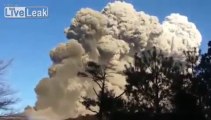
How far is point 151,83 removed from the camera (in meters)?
33.3

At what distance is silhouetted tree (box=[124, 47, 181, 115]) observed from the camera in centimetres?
3238

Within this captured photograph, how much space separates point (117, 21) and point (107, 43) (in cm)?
385

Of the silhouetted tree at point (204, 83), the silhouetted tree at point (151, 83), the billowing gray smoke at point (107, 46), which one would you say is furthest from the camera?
the billowing gray smoke at point (107, 46)

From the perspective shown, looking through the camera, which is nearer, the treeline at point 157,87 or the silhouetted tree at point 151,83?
the treeline at point 157,87

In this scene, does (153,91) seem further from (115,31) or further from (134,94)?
(115,31)

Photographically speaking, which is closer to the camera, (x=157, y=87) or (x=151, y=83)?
(x=157, y=87)

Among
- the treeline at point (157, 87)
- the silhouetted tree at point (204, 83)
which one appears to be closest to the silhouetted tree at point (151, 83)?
the treeline at point (157, 87)

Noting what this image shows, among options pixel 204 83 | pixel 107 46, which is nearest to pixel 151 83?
pixel 204 83

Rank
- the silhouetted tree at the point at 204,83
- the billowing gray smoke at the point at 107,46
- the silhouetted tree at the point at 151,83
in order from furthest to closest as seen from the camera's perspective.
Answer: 1. the billowing gray smoke at the point at 107,46
2. the silhouetted tree at the point at 151,83
3. the silhouetted tree at the point at 204,83

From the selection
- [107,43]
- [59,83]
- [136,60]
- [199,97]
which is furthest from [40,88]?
[199,97]

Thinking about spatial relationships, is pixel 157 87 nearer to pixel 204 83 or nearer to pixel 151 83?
pixel 151 83

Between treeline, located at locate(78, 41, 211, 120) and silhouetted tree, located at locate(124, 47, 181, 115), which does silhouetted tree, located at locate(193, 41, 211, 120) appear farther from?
silhouetted tree, located at locate(124, 47, 181, 115)

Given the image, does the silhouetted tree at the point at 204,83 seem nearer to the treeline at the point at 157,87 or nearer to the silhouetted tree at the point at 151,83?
the treeline at the point at 157,87

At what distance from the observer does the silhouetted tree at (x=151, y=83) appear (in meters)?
32.4
